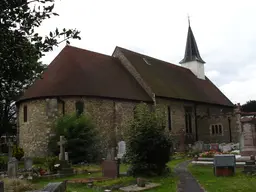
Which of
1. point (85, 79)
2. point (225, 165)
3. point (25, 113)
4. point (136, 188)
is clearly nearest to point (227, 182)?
point (225, 165)

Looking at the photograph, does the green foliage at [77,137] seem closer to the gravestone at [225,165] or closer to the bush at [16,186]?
the gravestone at [225,165]

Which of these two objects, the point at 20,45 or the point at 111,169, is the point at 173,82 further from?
the point at 20,45

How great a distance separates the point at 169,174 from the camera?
50.4 ft

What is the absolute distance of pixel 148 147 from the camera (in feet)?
48.7

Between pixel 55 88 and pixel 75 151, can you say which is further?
pixel 55 88

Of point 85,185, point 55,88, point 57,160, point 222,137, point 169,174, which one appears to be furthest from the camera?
point 222,137

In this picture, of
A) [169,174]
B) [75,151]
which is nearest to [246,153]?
[169,174]

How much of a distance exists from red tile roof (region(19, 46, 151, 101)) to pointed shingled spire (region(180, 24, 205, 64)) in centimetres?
1458

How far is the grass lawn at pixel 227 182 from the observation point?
35.9 feet

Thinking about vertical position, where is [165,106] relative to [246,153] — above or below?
above

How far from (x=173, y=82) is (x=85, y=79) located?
11183 millimetres

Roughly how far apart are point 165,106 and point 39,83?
1127 cm

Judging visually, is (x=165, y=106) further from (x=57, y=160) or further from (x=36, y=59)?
(x=36, y=59)

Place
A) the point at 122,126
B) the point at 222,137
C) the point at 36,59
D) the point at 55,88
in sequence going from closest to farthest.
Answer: the point at 36,59, the point at 55,88, the point at 122,126, the point at 222,137
